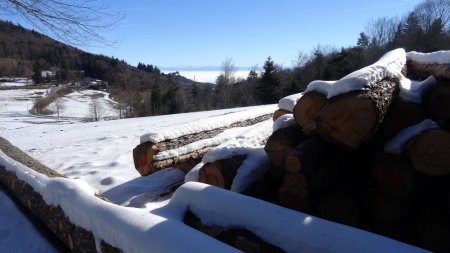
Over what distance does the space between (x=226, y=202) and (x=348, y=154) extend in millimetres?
1220

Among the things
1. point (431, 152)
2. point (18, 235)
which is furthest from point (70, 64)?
point (431, 152)

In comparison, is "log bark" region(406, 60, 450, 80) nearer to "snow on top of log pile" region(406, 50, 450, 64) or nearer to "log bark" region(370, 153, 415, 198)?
"snow on top of log pile" region(406, 50, 450, 64)

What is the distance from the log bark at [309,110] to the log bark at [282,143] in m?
0.16

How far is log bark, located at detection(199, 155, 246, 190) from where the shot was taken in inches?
148

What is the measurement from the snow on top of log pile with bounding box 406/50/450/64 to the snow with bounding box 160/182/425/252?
207 centimetres

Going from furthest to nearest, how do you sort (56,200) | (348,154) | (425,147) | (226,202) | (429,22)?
(429,22) → (56,200) → (348,154) → (226,202) → (425,147)

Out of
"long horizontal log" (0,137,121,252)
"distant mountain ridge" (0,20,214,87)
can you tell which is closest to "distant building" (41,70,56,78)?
"distant mountain ridge" (0,20,214,87)

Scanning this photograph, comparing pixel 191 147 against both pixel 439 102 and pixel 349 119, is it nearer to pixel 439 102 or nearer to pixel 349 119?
pixel 349 119

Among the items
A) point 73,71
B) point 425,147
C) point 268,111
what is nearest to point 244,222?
point 425,147

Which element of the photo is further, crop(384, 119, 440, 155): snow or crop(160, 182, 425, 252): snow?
crop(384, 119, 440, 155): snow

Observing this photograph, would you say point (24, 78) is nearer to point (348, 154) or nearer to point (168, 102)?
point (168, 102)

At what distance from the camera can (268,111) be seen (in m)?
10.3

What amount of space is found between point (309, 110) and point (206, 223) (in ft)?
4.68

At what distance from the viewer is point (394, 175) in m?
2.57
